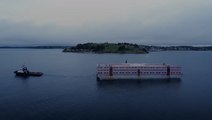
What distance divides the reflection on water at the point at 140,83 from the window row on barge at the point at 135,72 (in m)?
1.96

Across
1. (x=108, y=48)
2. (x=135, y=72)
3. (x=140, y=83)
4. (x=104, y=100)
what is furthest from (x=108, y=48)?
(x=104, y=100)

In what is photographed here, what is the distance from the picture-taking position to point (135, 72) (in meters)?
55.6

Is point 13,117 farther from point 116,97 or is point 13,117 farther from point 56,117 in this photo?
point 116,97

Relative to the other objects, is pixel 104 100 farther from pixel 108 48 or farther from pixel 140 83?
pixel 108 48

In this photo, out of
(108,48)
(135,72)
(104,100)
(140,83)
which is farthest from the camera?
(108,48)

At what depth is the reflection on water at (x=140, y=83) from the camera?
48156 millimetres

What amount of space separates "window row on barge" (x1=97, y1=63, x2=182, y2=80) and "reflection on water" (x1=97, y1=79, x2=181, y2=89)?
6.42 ft

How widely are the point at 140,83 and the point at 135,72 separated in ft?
16.8

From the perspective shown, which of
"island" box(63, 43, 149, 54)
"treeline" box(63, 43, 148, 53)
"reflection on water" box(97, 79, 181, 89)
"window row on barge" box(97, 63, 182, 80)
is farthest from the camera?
"treeline" box(63, 43, 148, 53)

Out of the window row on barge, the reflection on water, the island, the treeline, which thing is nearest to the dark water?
the reflection on water

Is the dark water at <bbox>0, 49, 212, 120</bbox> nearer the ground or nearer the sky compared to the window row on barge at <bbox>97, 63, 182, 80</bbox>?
nearer the ground

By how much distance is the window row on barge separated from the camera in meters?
54.4

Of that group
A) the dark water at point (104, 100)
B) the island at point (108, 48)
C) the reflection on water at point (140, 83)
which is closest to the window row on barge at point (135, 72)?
the reflection on water at point (140, 83)

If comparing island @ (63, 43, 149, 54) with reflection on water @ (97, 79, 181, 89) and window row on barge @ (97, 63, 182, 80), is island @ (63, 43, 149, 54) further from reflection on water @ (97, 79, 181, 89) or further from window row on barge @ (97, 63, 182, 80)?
reflection on water @ (97, 79, 181, 89)
